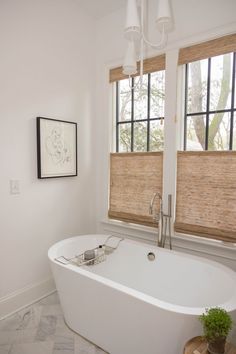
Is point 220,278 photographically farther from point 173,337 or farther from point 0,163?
point 0,163

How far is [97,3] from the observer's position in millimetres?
2641

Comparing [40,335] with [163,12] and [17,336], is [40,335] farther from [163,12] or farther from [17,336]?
[163,12]

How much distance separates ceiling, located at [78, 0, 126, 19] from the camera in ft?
8.56

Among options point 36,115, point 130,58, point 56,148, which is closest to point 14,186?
point 56,148

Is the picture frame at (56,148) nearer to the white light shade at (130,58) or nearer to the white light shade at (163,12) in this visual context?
the white light shade at (130,58)

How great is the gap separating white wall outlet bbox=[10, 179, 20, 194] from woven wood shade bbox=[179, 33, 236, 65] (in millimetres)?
1858

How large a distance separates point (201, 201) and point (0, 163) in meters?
1.80

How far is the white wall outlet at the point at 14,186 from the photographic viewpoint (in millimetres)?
2258

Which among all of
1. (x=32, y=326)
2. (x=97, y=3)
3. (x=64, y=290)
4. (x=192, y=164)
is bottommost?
(x=32, y=326)

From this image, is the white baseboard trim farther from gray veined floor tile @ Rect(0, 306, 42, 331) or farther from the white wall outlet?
the white wall outlet

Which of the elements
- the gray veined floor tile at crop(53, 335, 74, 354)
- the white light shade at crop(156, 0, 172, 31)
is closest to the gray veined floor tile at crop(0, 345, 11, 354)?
the gray veined floor tile at crop(53, 335, 74, 354)

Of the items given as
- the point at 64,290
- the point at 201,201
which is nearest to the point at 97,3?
the point at 201,201

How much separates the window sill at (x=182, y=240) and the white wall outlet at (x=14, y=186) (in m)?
1.14

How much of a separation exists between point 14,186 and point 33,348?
1.30 meters
